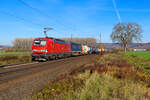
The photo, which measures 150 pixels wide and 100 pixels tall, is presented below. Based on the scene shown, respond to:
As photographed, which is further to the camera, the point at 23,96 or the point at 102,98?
the point at 23,96

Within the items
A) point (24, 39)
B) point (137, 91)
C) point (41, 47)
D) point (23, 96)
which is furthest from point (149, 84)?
point (24, 39)

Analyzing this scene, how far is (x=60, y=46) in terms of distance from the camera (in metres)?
22.4

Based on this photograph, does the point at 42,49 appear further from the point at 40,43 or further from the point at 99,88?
the point at 99,88

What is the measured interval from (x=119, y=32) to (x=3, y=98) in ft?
189

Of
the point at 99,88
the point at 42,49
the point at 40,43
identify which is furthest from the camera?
the point at 40,43

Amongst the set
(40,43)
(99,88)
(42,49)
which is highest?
(40,43)

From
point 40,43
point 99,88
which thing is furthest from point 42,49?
point 99,88

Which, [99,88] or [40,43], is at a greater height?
[40,43]

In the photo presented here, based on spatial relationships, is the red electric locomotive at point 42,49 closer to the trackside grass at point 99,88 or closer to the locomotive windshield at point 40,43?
the locomotive windshield at point 40,43

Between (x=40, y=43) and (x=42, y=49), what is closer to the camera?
(x=42, y=49)

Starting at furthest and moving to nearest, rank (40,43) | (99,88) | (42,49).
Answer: (40,43)
(42,49)
(99,88)

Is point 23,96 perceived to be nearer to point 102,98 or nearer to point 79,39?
point 102,98

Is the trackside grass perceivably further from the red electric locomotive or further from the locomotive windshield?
the locomotive windshield

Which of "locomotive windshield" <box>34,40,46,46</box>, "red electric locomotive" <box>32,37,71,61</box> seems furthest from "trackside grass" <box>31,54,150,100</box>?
"locomotive windshield" <box>34,40,46,46</box>
